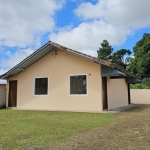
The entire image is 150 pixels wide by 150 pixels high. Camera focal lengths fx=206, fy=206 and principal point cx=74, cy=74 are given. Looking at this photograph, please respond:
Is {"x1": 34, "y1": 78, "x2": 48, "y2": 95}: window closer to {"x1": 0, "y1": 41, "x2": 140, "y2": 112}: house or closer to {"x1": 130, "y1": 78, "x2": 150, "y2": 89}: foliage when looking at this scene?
{"x1": 0, "y1": 41, "x2": 140, "y2": 112}: house

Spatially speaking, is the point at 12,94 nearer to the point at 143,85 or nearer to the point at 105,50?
the point at 143,85

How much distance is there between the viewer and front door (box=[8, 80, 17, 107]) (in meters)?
17.1

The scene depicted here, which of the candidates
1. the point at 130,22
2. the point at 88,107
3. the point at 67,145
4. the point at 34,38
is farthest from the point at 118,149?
the point at 34,38

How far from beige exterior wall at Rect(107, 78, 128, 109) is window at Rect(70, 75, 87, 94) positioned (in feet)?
7.32

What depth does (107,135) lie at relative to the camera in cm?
651

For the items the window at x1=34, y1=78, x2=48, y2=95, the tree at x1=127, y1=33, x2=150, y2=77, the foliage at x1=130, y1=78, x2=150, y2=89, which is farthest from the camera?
the tree at x1=127, y1=33, x2=150, y2=77

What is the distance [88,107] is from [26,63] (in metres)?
5.93

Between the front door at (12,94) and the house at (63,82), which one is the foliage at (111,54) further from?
the front door at (12,94)

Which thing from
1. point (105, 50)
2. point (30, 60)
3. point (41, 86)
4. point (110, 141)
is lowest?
point (110, 141)

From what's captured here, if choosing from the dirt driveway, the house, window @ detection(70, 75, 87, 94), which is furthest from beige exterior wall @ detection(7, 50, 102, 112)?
the dirt driveway

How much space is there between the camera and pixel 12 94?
17.3m

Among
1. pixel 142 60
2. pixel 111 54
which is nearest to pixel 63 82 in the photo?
pixel 142 60

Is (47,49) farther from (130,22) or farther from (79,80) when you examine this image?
(130,22)

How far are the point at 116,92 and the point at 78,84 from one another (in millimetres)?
4263
